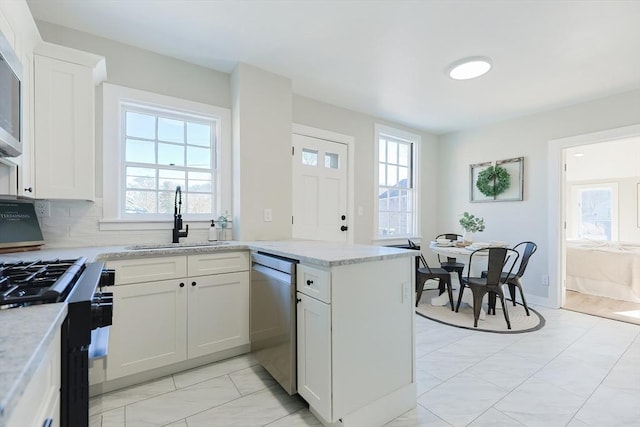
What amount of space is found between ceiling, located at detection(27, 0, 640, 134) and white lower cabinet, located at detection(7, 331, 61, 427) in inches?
87.6

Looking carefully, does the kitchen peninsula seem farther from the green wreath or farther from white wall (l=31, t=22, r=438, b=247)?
the green wreath

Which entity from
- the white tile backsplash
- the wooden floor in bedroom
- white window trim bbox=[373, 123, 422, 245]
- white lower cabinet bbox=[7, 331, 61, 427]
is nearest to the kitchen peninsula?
the white tile backsplash

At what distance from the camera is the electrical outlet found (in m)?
2.17

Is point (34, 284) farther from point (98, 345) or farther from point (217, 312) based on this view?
A: point (217, 312)

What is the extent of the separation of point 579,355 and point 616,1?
2.64m

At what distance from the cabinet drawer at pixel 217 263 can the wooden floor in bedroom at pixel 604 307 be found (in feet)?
13.4

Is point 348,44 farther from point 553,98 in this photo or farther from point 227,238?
point 553,98

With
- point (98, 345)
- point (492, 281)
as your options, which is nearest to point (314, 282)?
point (98, 345)

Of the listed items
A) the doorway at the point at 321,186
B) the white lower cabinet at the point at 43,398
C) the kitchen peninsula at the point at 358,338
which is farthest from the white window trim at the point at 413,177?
the white lower cabinet at the point at 43,398

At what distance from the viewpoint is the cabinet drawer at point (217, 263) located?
2197 millimetres

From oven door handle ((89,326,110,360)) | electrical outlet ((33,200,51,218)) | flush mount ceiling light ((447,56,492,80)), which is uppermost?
flush mount ceiling light ((447,56,492,80))

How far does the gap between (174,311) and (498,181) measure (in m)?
4.50

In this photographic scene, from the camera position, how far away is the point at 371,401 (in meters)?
1.63

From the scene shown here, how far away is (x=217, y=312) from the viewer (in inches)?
90.3
